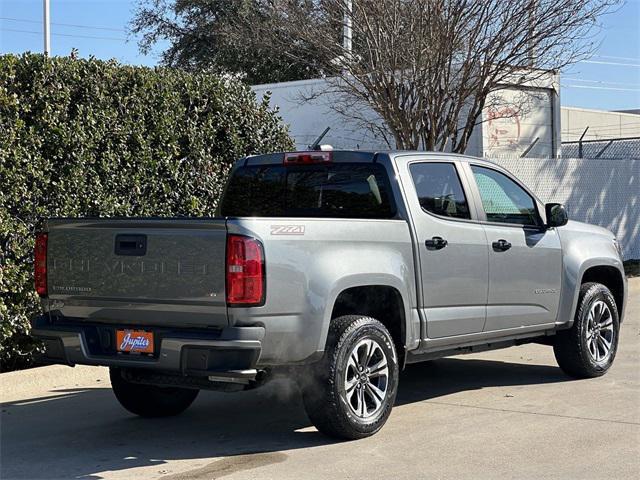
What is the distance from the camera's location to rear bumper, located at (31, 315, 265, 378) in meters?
6.19

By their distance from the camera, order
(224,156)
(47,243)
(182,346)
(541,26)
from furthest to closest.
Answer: (541,26), (224,156), (47,243), (182,346)

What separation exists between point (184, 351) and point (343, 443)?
133cm

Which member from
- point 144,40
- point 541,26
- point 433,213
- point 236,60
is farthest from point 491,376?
point 144,40

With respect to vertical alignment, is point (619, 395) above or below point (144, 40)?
below

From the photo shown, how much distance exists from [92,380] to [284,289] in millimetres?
3851

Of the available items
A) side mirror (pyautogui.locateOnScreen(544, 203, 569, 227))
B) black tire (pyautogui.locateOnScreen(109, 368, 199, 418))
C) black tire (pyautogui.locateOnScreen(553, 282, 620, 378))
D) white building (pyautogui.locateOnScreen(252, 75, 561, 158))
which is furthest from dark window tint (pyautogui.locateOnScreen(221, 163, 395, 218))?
white building (pyautogui.locateOnScreen(252, 75, 561, 158))

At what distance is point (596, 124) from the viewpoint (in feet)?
114

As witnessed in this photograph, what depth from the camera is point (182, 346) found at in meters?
6.28

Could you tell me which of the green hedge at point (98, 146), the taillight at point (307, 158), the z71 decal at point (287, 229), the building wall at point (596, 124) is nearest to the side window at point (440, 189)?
the taillight at point (307, 158)

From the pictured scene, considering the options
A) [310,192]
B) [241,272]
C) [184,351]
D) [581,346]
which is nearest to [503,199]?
[581,346]

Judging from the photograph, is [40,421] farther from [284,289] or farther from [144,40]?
[144,40]

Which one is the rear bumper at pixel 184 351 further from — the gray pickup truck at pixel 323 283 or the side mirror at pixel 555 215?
the side mirror at pixel 555 215

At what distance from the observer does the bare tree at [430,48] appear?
48.2 ft

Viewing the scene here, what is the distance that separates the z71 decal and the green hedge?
3727mm
